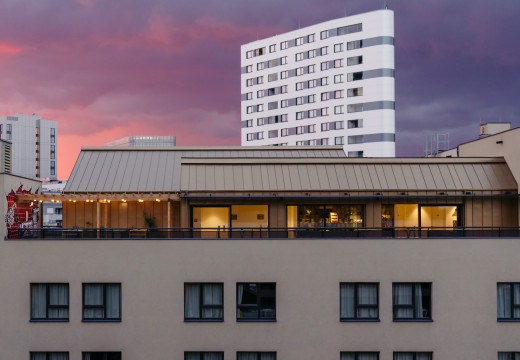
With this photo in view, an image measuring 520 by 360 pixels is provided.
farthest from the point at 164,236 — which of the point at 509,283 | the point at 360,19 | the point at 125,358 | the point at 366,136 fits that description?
the point at 360,19

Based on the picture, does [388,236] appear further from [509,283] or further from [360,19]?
[360,19]

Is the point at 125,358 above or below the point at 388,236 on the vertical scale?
below

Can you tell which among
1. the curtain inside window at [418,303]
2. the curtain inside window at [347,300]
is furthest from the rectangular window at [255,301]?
the curtain inside window at [418,303]

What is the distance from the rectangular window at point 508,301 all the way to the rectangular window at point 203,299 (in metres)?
12.9

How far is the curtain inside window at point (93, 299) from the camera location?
22672mm

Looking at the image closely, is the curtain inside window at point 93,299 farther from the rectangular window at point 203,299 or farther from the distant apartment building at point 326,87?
the distant apartment building at point 326,87

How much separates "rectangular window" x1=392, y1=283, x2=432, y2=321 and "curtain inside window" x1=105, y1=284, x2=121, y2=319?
1273cm

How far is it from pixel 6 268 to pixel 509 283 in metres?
23.3

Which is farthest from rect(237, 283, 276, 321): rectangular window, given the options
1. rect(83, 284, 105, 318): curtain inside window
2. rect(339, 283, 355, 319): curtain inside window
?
rect(83, 284, 105, 318): curtain inside window

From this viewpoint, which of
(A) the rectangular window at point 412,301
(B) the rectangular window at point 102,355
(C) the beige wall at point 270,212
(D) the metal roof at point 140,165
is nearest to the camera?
(B) the rectangular window at point 102,355

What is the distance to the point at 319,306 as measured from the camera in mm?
22625

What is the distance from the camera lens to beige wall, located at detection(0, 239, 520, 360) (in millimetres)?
22531

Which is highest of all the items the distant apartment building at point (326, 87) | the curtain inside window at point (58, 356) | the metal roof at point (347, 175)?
the distant apartment building at point (326, 87)

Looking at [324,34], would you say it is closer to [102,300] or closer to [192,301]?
[192,301]
